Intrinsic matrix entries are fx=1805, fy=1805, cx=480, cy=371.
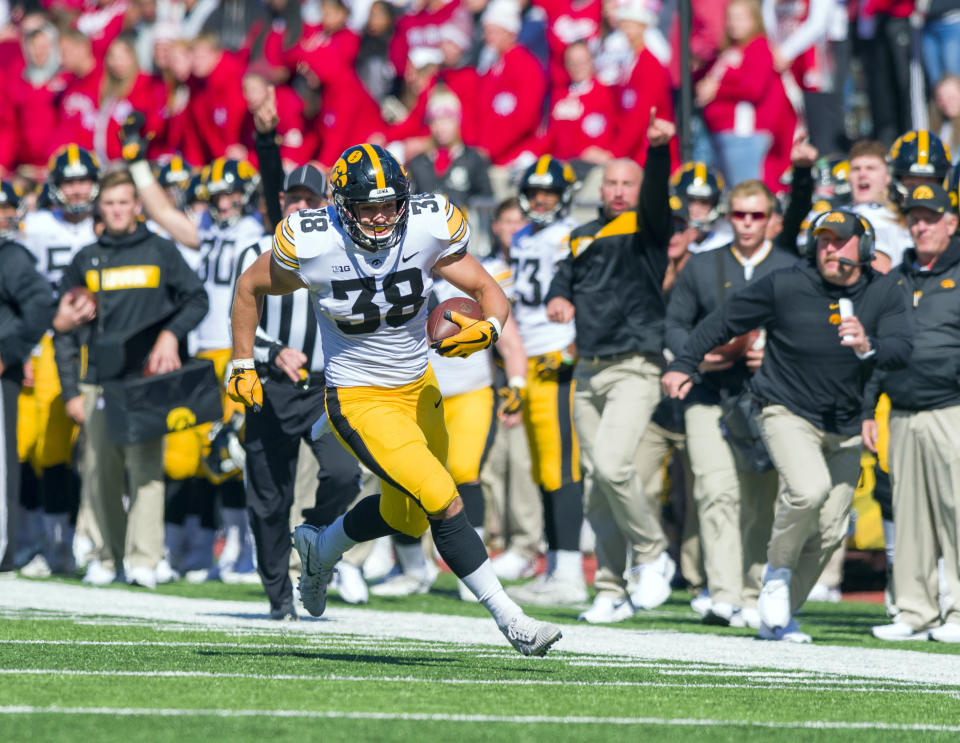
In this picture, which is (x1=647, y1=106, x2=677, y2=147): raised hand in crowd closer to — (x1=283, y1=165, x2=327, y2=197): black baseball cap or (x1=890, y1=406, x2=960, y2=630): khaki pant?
(x1=283, y1=165, x2=327, y2=197): black baseball cap

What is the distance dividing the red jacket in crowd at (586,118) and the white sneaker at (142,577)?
4898mm

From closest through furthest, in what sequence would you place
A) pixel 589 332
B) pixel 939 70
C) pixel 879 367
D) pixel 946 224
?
pixel 879 367, pixel 946 224, pixel 589 332, pixel 939 70

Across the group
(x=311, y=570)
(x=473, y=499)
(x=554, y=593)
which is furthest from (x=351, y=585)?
(x=311, y=570)

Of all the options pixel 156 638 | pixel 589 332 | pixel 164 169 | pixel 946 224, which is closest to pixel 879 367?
pixel 946 224

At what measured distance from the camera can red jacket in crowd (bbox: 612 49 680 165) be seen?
43.4ft

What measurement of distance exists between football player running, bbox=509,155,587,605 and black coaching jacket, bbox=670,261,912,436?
1692 millimetres

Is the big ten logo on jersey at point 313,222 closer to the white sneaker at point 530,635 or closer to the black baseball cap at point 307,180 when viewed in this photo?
the white sneaker at point 530,635

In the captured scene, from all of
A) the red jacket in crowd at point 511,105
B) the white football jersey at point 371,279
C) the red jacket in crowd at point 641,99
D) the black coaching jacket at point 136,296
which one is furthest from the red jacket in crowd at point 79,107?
the white football jersey at point 371,279

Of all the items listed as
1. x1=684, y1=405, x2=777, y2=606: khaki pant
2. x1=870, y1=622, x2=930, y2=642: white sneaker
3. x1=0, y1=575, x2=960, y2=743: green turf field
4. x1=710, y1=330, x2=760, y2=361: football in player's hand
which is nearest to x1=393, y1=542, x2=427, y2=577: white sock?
x1=0, y1=575, x2=960, y2=743: green turf field

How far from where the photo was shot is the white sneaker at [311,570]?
7.05 metres

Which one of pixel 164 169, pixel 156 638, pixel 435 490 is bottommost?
pixel 156 638

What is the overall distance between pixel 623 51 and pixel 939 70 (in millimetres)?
2328

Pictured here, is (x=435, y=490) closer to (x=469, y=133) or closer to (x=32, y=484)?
(x=32, y=484)

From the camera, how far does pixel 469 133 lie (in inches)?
577
